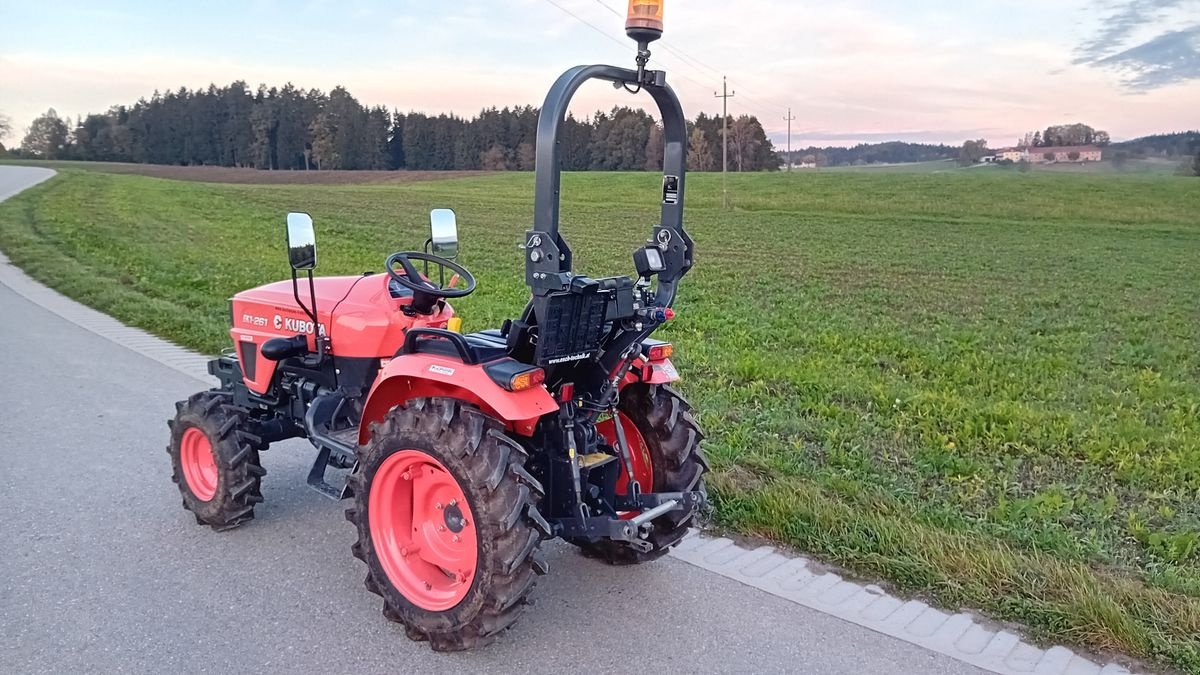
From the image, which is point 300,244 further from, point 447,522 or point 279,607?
point 279,607

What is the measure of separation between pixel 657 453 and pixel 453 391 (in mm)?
954

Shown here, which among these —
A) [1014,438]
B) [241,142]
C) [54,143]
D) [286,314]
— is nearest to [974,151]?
[1014,438]

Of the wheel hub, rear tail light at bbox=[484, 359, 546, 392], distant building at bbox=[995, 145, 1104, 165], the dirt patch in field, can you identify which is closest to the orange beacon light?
rear tail light at bbox=[484, 359, 546, 392]

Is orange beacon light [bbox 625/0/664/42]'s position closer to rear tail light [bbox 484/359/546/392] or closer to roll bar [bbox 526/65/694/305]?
roll bar [bbox 526/65/694/305]

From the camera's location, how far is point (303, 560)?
12.8 ft

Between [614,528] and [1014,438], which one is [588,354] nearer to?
A: [614,528]

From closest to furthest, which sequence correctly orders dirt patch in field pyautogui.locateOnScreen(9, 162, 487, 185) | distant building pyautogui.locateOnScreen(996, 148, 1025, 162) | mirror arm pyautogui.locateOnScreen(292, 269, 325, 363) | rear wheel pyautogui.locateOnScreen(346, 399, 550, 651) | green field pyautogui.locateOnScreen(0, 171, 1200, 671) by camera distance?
1. rear wheel pyautogui.locateOnScreen(346, 399, 550, 651)
2. green field pyautogui.locateOnScreen(0, 171, 1200, 671)
3. mirror arm pyautogui.locateOnScreen(292, 269, 325, 363)
4. distant building pyautogui.locateOnScreen(996, 148, 1025, 162)
5. dirt patch in field pyautogui.locateOnScreen(9, 162, 487, 185)

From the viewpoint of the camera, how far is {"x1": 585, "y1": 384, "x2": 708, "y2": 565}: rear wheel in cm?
375

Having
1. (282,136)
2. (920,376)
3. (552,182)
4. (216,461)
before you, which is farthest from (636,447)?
(282,136)

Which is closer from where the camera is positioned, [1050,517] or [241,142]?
[1050,517]

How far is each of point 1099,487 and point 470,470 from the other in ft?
11.9

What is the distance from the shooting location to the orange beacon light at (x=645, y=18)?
2828 millimetres

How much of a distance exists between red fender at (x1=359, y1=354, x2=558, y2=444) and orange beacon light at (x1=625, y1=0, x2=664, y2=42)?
1219 mm

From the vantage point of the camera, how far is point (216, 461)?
413 centimetres
